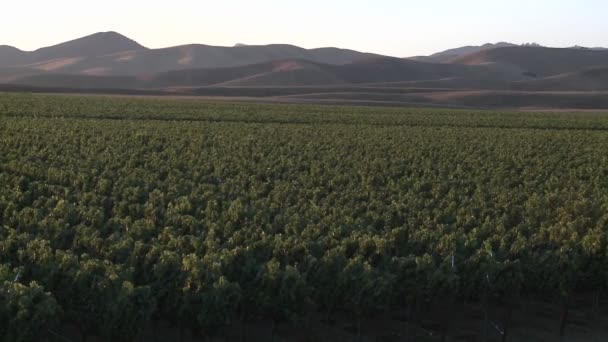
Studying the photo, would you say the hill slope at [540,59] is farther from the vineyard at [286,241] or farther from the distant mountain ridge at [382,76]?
the vineyard at [286,241]

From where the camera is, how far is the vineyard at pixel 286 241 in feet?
34.9

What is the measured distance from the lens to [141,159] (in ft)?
75.9

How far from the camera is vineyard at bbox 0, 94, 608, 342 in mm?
10648

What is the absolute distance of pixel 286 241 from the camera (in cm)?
1276

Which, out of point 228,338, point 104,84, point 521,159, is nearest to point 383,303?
point 228,338

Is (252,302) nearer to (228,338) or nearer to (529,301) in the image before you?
(228,338)

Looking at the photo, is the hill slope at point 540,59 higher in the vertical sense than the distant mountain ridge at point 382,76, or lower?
higher

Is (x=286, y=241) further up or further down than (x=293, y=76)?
further up

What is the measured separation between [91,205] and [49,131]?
49.6 ft

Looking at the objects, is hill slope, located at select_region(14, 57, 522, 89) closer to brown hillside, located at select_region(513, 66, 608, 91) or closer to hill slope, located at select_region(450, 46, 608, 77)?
hill slope, located at select_region(450, 46, 608, 77)

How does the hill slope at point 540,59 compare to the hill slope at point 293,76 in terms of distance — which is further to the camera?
the hill slope at point 540,59

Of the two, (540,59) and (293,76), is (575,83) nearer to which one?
(293,76)

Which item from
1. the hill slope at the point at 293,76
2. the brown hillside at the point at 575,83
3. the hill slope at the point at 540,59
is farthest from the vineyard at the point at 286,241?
the hill slope at the point at 540,59

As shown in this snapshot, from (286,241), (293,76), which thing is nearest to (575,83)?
(293,76)
